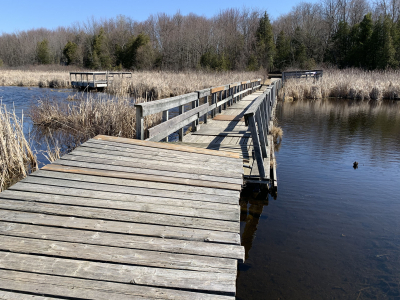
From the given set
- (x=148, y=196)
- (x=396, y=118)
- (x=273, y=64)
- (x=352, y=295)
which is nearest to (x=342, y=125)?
(x=396, y=118)

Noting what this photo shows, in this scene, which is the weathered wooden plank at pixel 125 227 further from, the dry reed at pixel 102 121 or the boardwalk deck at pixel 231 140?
the dry reed at pixel 102 121

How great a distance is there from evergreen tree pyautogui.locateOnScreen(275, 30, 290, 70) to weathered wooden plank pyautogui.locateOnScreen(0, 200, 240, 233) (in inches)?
1833

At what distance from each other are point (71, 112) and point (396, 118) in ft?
45.3

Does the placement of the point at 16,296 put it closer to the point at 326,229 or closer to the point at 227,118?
the point at 326,229

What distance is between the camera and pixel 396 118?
15.0 meters

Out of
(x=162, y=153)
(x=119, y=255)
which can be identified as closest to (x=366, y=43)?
(x=162, y=153)

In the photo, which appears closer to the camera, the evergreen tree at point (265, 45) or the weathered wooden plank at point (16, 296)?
the weathered wooden plank at point (16, 296)

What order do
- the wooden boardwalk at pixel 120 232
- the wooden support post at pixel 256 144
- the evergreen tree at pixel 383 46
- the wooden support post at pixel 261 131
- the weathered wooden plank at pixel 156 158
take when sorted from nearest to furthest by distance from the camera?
1. the wooden boardwalk at pixel 120 232
2. the weathered wooden plank at pixel 156 158
3. the wooden support post at pixel 256 144
4. the wooden support post at pixel 261 131
5. the evergreen tree at pixel 383 46

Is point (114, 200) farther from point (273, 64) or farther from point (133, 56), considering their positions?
point (133, 56)

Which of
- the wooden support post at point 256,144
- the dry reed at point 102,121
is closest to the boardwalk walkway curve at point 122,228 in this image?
the wooden support post at point 256,144

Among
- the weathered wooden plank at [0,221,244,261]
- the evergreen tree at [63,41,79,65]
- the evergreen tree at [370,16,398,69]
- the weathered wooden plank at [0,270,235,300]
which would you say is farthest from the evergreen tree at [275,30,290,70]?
the weathered wooden plank at [0,270,235,300]

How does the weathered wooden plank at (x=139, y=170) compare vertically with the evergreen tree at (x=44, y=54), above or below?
below

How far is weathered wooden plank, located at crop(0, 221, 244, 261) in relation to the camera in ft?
7.71

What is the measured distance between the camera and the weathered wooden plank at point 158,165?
155 inches
